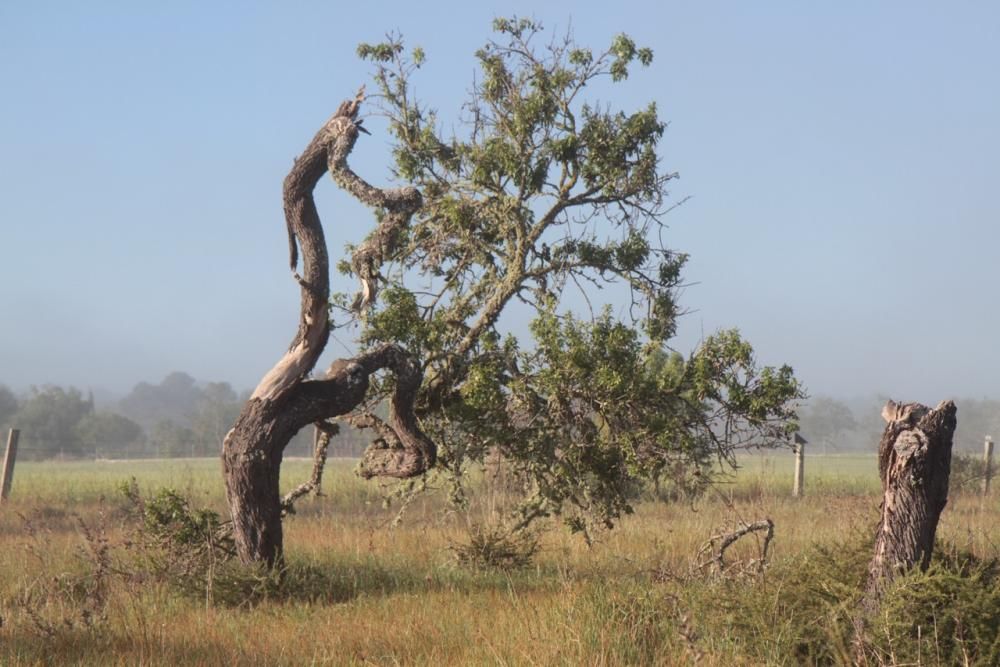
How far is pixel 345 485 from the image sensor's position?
2764 cm

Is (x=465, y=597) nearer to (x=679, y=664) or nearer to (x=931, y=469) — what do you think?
(x=679, y=664)

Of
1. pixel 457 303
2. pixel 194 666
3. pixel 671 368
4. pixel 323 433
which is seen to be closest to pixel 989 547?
pixel 671 368

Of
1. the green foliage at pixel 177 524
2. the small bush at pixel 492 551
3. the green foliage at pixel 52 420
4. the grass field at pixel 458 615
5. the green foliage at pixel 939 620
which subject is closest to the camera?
the green foliage at pixel 939 620

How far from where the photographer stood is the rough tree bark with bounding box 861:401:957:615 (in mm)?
7016

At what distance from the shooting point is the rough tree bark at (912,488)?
23.0ft

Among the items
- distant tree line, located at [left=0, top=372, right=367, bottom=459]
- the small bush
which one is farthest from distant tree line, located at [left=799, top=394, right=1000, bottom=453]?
the small bush

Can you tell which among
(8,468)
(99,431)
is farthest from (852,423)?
(8,468)

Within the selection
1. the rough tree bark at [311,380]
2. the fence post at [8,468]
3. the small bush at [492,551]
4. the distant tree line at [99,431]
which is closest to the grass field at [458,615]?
the small bush at [492,551]

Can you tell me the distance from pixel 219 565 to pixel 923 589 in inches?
261

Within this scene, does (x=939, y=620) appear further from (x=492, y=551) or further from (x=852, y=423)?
(x=852, y=423)

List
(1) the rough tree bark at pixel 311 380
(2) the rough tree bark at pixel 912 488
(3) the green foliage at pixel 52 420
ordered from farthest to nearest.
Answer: (3) the green foliage at pixel 52 420 → (1) the rough tree bark at pixel 311 380 → (2) the rough tree bark at pixel 912 488

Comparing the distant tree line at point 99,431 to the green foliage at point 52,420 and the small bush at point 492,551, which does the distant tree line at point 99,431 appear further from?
the small bush at point 492,551

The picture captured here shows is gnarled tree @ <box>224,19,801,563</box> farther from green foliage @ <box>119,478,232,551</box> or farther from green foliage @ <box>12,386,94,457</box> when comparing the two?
green foliage @ <box>12,386,94,457</box>

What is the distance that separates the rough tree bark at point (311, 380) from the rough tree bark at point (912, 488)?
574 cm
